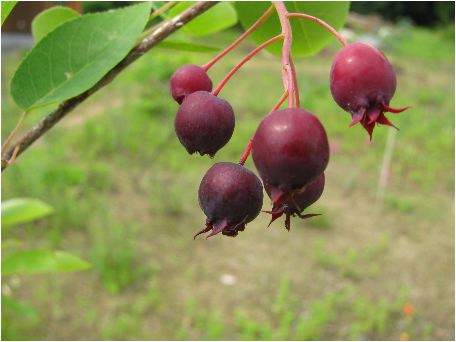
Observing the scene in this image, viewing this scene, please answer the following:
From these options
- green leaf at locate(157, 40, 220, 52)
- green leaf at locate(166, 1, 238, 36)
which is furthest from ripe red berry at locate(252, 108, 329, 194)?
green leaf at locate(166, 1, 238, 36)

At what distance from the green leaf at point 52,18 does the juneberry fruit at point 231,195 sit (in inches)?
14.8

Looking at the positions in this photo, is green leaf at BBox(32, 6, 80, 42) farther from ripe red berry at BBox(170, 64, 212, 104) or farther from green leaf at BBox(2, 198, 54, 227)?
green leaf at BBox(2, 198, 54, 227)

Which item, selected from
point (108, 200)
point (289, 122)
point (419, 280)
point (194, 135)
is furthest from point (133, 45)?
point (108, 200)

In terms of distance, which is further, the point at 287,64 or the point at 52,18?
the point at 52,18

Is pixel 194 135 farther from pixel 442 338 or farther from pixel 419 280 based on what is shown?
pixel 419 280

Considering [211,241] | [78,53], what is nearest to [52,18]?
[78,53]

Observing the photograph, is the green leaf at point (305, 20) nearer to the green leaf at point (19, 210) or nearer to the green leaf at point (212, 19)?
the green leaf at point (212, 19)

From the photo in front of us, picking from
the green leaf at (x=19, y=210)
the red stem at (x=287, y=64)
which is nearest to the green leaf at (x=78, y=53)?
the red stem at (x=287, y=64)

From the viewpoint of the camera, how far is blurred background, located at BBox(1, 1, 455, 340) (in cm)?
295

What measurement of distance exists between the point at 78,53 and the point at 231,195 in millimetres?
267

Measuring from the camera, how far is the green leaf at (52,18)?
0.77m

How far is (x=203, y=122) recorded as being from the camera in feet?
1.63

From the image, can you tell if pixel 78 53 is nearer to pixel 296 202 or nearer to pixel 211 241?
pixel 296 202

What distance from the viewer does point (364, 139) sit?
5.55 m
